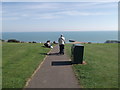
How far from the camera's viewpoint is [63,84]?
9836 millimetres

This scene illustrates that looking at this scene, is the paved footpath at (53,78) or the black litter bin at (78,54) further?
the black litter bin at (78,54)

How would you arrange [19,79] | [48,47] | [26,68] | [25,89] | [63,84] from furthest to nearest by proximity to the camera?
[48,47], [26,68], [19,79], [63,84], [25,89]

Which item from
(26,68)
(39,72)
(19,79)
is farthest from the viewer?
(26,68)

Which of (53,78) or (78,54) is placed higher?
(78,54)

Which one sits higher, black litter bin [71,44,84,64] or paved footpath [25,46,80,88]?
black litter bin [71,44,84,64]

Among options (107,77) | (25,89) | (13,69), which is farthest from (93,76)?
(13,69)

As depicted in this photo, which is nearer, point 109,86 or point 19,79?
point 109,86

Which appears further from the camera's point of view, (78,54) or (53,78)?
(78,54)

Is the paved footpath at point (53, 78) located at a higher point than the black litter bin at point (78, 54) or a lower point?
lower

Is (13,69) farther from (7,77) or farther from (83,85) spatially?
(83,85)

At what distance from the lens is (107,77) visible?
36.2ft

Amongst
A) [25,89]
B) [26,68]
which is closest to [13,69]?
[26,68]

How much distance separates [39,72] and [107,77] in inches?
129

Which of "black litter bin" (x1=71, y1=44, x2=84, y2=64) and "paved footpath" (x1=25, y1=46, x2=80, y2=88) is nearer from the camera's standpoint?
"paved footpath" (x1=25, y1=46, x2=80, y2=88)
